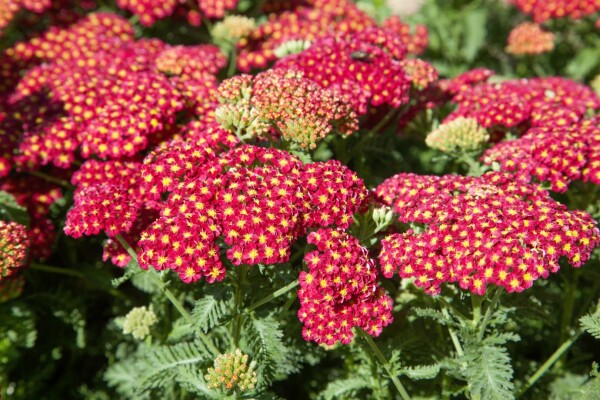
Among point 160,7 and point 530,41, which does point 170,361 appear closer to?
point 160,7

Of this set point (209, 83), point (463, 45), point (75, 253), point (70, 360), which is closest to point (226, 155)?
point (209, 83)

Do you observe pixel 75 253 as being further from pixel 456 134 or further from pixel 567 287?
pixel 567 287

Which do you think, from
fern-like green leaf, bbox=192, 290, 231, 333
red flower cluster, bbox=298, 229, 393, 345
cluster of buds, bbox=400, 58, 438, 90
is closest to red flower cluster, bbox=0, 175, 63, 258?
fern-like green leaf, bbox=192, 290, 231, 333

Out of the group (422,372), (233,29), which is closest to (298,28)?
(233,29)

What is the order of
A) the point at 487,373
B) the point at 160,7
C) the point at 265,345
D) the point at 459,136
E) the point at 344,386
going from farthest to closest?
the point at 160,7, the point at 459,136, the point at 344,386, the point at 265,345, the point at 487,373

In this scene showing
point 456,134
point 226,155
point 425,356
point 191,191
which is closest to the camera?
point 191,191

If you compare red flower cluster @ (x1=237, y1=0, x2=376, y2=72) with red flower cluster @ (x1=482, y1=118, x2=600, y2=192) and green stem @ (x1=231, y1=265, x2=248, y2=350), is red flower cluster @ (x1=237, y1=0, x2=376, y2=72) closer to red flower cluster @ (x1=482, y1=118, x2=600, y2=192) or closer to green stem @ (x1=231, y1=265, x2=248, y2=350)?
red flower cluster @ (x1=482, y1=118, x2=600, y2=192)
